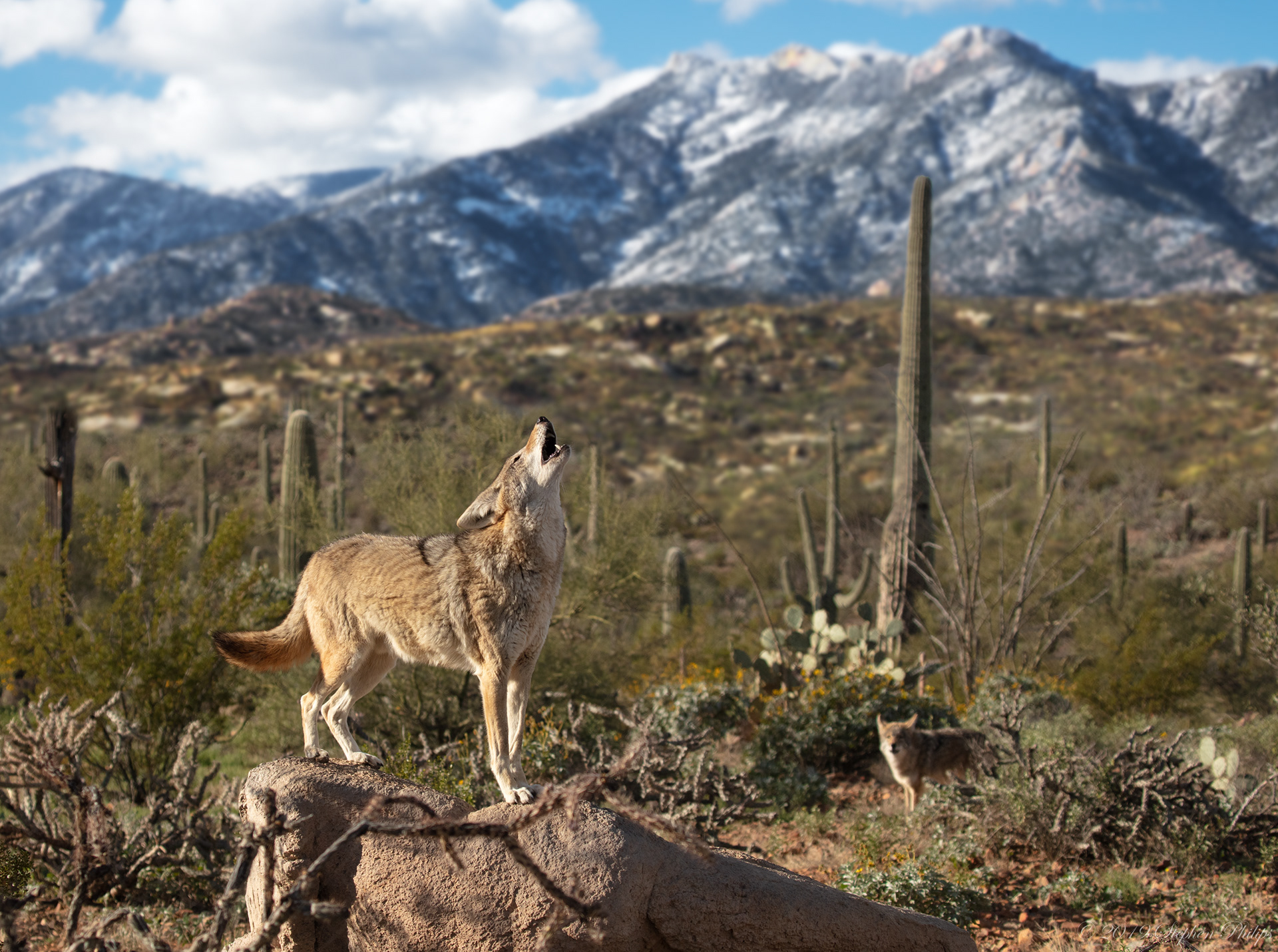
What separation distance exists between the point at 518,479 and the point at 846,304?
5738 cm

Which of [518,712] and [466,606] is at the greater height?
[466,606]

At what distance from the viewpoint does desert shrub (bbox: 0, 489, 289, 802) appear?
21.8 feet

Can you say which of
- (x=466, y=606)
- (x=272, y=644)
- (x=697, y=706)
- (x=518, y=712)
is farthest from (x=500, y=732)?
(x=697, y=706)

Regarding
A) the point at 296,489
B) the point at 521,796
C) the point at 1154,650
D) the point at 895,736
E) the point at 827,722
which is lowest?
the point at 1154,650

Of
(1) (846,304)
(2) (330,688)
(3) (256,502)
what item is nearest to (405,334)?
(1) (846,304)

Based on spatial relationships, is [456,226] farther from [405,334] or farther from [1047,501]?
[1047,501]

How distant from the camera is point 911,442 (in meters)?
10.3

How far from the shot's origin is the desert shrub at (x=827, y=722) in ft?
26.9

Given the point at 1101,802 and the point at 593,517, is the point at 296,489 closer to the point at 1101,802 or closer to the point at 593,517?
the point at 593,517

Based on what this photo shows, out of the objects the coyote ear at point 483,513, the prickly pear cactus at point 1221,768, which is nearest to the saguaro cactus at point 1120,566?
the prickly pear cactus at point 1221,768

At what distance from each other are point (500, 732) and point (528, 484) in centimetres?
92

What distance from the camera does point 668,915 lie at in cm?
368

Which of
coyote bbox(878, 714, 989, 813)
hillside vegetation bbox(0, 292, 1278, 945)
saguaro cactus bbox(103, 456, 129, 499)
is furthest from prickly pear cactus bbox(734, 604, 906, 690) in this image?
saguaro cactus bbox(103, 456, 129, 499)

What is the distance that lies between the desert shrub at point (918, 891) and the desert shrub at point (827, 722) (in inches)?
88.0
